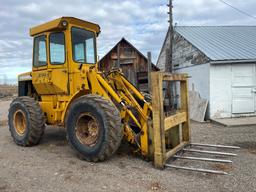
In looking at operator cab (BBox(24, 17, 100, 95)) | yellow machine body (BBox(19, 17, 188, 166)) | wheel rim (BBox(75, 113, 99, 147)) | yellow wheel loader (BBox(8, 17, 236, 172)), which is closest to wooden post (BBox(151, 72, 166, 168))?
yellow wheel loader (BBox(8, 17, 236, 172))

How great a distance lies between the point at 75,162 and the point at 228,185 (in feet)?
9.73

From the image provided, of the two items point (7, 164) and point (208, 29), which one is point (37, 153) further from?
point (208, 29)

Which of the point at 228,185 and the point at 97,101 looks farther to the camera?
the point at 97,101

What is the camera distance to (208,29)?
16766 mm

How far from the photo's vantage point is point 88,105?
5.74 meters

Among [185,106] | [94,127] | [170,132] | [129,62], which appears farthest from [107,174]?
[129,62]

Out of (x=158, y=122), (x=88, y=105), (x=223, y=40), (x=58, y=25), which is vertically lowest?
(x=158, y=122)

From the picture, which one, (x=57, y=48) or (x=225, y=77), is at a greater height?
(x=57, y=48)

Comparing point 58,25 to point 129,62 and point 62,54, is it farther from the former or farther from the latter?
point 129,62

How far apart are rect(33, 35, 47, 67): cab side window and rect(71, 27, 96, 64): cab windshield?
0.87 metres

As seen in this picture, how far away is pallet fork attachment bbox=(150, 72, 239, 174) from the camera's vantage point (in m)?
5.31

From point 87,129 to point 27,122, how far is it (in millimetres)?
1852

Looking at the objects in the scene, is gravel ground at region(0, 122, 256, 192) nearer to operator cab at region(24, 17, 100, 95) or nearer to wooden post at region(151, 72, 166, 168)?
wooden post at region(151, 72, 166, 168)

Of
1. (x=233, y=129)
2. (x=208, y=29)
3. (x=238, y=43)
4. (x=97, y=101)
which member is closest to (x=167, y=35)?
(x=208, y=29)
